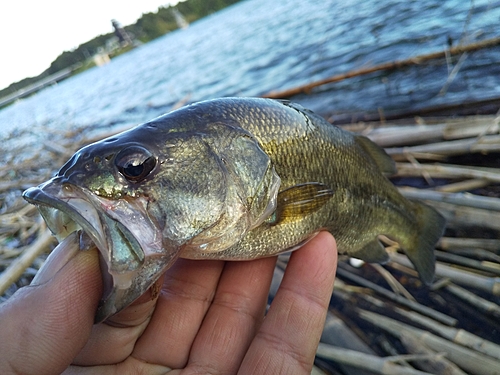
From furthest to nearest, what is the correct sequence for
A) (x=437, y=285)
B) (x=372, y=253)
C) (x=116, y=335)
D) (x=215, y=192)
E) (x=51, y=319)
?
(x=437, y=285) < (x=372, y=253) < (x=116, y=335) < (x=215, y=192) < (x=51, y=319)

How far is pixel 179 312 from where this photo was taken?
90.9 inches

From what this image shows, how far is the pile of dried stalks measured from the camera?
2361 millimetres

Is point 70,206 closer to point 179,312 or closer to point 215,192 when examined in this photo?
point 215,192

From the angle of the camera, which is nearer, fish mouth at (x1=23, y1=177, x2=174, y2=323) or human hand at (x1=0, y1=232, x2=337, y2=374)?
fish mouth at (x1=23, y1=177, x2=174, y2=323)

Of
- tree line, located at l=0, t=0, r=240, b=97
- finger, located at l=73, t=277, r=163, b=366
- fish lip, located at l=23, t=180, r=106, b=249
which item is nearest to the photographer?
fish lip, located at l=23, t=180, r=106, b=249

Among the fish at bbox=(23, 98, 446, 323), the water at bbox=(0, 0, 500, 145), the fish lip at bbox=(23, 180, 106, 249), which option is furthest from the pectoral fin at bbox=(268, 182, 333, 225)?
the water at bbox=(0, 0, 500, 145)

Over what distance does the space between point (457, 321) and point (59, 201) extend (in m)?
2.89

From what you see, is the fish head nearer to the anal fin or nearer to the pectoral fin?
the pectoral fin

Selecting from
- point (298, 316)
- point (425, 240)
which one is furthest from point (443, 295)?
point (298, 316)

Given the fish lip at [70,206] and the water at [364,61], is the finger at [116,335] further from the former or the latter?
the water at [364,61]

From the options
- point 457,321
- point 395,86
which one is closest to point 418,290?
point 457,321

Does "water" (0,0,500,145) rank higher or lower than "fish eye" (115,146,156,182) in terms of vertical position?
lower

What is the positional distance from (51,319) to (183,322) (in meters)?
0.91

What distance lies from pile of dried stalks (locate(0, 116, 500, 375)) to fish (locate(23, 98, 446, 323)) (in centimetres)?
37
